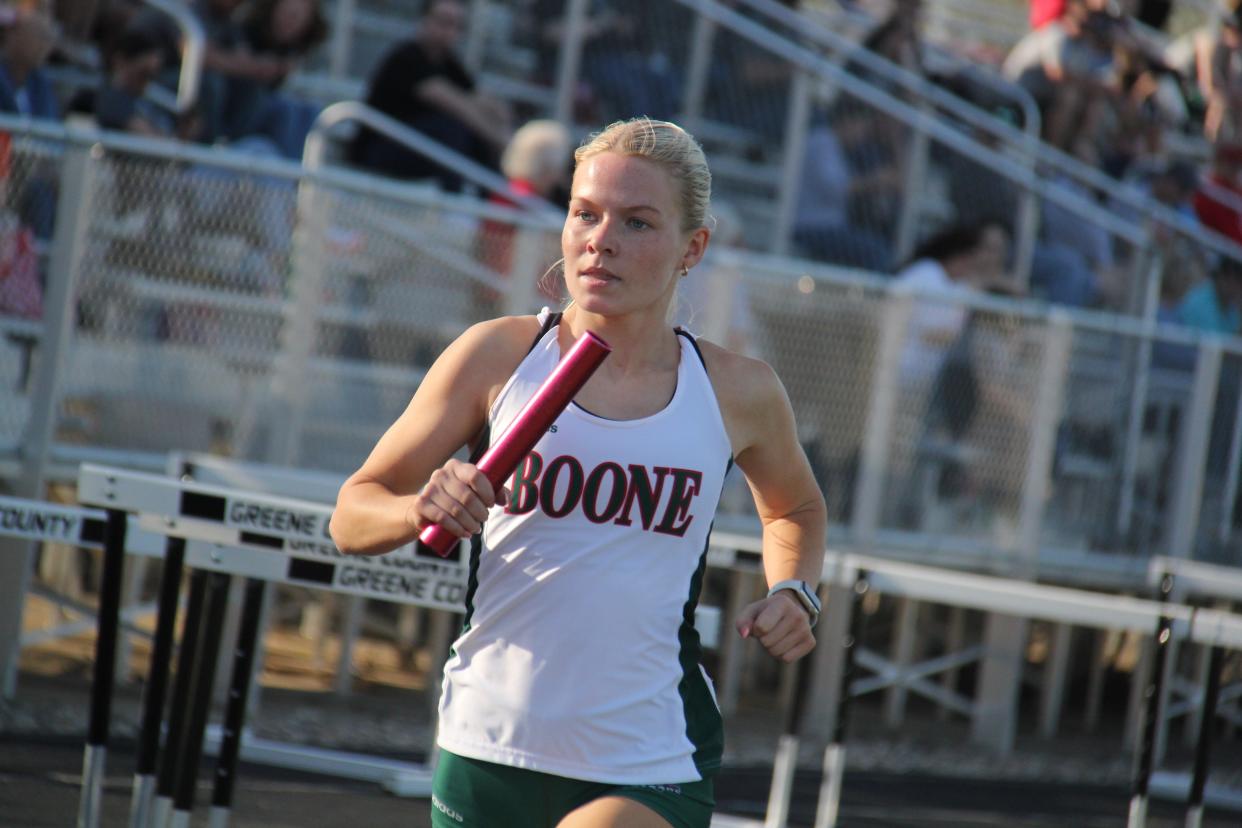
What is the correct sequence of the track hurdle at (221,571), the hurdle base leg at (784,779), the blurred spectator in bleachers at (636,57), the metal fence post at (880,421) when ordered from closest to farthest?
the track hurdle at (221,571) < the hurdle base leg at (784,779) < the metal fence post at (880,421) < the blurred spectator in bleachers at (636,57)

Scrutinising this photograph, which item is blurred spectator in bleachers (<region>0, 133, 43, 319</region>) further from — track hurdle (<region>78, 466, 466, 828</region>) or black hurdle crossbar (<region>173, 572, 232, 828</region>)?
black hurdle crossbar (<region>173, 572, 232, 828</region>)

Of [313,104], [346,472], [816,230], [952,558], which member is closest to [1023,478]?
[952,558]

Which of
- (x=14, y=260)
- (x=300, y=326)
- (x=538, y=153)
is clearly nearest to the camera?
(x=14, y=260)

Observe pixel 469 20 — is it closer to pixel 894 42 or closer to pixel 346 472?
pixel 894 42

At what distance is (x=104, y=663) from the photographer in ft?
15.0

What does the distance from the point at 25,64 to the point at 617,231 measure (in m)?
6.65

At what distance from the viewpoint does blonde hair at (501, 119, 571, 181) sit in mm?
9773

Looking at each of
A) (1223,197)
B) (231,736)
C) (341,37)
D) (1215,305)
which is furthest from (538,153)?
(1223,197)

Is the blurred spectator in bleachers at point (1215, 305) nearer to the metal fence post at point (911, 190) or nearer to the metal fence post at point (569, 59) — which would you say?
the metal fence post at point (911, 190)

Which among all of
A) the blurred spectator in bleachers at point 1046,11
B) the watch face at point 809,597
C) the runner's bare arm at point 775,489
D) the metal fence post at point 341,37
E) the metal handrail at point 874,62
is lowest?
the watch face at point 809,597

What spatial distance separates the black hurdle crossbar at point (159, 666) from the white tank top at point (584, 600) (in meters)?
1.61

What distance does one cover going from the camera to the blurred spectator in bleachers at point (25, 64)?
347 inches

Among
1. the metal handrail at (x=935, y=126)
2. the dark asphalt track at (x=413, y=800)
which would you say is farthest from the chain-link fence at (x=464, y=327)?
the metal handrail at (x=935, y=126)

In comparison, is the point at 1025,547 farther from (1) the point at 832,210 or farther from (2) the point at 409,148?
(2) the point at 409,148
